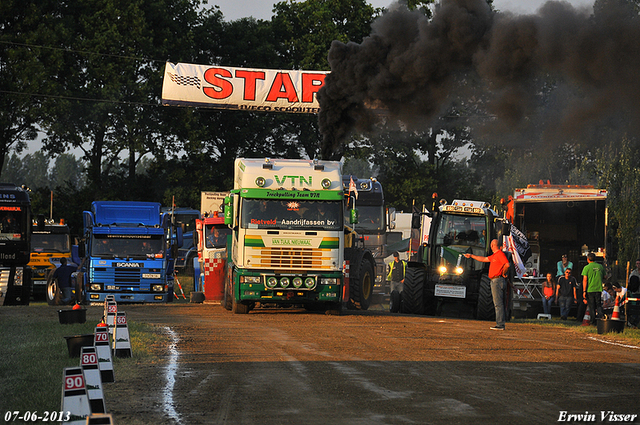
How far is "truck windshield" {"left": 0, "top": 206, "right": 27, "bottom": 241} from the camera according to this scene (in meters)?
27.9

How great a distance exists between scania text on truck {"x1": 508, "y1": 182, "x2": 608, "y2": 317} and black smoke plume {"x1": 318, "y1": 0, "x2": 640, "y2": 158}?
13.4 ft

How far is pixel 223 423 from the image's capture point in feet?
25.6

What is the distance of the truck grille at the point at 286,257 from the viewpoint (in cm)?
2050

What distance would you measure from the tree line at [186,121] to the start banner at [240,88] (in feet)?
31.8

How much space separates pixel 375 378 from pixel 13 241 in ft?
68.5

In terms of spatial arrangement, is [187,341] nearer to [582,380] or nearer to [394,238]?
[582,380]

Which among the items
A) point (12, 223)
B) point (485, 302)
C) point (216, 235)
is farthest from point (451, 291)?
point (12, 223)

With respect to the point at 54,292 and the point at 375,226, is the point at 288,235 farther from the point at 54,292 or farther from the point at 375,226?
the point at 54,292

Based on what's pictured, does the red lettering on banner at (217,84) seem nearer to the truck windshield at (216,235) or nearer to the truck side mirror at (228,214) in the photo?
the truck windshield at (216,235)

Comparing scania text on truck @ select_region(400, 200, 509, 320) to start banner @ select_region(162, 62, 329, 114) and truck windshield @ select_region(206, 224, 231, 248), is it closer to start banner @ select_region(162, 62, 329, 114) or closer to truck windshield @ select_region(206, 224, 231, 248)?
truck windshield @ select_region(206, 224, 231, 248)

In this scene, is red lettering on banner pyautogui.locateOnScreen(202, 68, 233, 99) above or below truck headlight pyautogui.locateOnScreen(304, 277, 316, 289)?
above

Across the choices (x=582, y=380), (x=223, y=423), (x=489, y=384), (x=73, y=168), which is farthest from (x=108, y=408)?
(x=73, y=168)

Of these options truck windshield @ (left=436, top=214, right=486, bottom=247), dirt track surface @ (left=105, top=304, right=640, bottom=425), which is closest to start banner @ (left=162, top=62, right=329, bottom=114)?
truck windshield @ (left=436, top=214, right=486, bottom=247)

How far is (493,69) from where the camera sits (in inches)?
791
